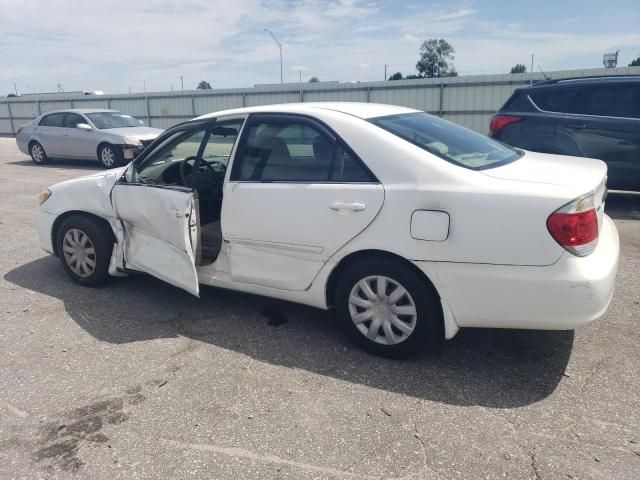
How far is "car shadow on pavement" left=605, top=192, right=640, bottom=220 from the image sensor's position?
7.25m

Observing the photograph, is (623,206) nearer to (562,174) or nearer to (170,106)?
(562,174)

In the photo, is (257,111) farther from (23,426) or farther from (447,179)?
(23,426)

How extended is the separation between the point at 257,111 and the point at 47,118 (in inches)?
512

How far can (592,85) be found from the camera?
727 centimetres

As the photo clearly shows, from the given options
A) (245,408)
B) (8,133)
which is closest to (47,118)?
(245,408)

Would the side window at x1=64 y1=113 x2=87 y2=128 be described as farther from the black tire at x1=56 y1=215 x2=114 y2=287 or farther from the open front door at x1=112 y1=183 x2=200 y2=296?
the open front door at x1=112 y1=183 x2=200 y2=296

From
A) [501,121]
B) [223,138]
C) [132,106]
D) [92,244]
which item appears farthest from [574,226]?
[132,106]

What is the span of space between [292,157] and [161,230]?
4.03ft

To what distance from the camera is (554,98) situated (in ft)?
24.6

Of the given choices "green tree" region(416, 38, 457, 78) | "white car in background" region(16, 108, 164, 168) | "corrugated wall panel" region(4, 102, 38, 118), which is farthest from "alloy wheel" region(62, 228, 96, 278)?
"green tree" region(416, 38, 457, 78)

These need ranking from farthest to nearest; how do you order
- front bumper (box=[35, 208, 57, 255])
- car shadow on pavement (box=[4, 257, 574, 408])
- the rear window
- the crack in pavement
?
the rear window < front bumper (box=[35, 208, 57, 255]) < car shadow on pavement (box=[4, 257, 574, 408]) < the crack in pavement

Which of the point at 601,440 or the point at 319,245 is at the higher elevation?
the point at 319,245

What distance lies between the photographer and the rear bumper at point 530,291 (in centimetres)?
280

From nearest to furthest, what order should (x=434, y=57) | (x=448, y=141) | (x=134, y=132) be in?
(x=448, y=141) < (x=134, y=132) < (x=434, y=57)
